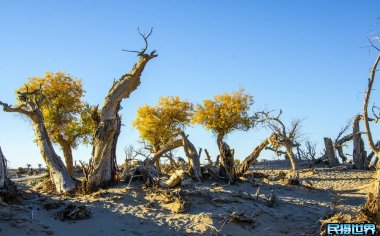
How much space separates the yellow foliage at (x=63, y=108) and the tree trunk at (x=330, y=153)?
54.4 feet

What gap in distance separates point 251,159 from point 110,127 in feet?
24.7

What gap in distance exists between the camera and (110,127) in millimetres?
15359

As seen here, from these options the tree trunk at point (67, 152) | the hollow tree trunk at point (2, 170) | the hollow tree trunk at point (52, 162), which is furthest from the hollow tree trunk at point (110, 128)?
the tree trunk at point (67, 152)

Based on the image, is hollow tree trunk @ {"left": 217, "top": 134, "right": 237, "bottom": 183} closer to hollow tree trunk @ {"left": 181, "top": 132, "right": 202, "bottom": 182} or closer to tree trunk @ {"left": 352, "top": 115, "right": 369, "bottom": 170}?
hollow tree trunk @ {"left": 181, "top": 132, "right": 202, "bottom": 182}

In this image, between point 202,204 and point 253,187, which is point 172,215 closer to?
point 202,204

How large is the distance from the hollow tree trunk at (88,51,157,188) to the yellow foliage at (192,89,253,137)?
2752 centimetres

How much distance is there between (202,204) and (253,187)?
14.8 ft

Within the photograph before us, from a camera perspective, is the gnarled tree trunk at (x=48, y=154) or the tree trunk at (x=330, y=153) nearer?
the gnarled tree trunk at (x=48, y=154)

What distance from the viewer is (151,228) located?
36.7ft

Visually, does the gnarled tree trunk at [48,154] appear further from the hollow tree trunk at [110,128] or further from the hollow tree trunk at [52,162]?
the hollow tree trunk at [110,128]

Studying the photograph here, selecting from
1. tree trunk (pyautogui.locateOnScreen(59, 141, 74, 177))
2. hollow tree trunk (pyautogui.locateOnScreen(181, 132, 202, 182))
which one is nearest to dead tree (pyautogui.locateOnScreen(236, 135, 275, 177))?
hollow tree trunk (pyautogui.locateOnScreen(181, 132, 202, 182))

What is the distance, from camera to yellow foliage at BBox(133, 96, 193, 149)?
41.7m

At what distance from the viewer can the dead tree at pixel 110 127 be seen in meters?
15.0

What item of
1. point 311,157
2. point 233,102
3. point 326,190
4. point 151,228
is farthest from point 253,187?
point 233,102
